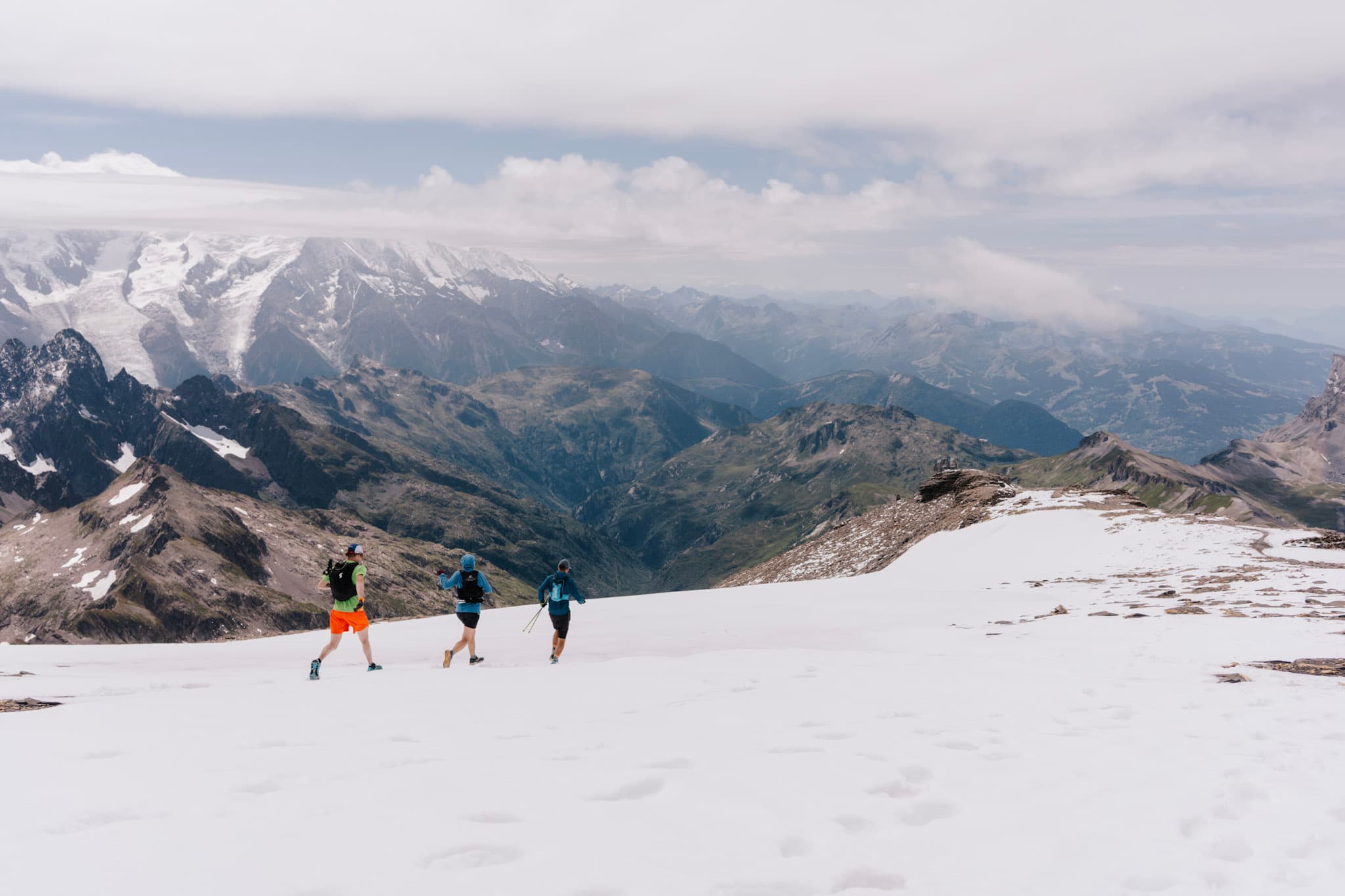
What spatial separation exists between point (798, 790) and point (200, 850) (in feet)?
25.2

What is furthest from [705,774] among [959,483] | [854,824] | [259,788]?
[959,483]

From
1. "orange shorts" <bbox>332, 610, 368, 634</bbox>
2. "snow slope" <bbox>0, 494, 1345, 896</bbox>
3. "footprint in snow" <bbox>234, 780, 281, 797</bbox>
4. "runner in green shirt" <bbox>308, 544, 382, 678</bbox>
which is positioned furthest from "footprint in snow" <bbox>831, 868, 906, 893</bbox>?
"orange shorts" <bbox>332, 610, 368, 634</bbox>

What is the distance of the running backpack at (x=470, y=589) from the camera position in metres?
24.5

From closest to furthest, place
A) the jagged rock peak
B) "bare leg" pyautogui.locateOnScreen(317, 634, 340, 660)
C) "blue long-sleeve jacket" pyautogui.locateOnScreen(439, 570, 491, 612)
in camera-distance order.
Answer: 1. "bare leg" pyautogui.locateOnScreen(317, 634, 340, 660)
2. "blue long-sleeve jacket" pyautogui.locateOnScreen(439, 570, 491, 612)
3. the jagged rock peak

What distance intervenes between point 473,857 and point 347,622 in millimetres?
17504

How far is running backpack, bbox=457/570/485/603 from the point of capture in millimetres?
24500

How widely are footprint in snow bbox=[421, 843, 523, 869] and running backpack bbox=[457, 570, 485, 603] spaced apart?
53.5ft

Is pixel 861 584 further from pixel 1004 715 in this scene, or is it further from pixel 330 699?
pixel 330 699

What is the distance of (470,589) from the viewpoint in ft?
80.7

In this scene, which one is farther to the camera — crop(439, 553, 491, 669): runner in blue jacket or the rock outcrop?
the rock outcrop

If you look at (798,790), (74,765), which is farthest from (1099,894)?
(74,765)

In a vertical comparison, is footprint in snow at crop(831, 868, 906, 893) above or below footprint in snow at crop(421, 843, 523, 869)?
below

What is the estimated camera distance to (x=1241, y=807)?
10.2 meters

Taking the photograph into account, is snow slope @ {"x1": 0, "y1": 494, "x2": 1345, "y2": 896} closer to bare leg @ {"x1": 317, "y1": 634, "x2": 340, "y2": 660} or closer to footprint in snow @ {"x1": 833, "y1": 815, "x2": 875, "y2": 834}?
Answer: footprint in snow @ {"x1": 833, "y1": 815, "x2": 875, "y2": 834}
